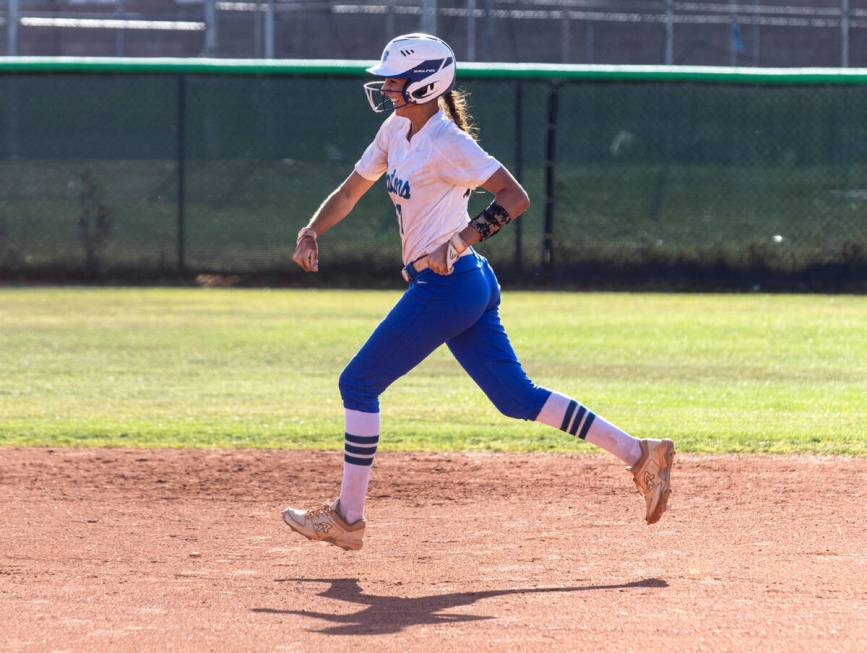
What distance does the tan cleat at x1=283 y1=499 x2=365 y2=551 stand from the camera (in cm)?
534

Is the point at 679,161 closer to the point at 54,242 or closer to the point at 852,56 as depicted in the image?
the point at 54,242

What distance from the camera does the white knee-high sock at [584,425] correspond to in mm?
5453

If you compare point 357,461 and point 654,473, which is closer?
point 357,461

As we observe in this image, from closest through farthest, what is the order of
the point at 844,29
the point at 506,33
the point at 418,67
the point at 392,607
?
1. the point at 392,607
2. the point at 418,67
3. the point at 844,29
4. the point at 506,33

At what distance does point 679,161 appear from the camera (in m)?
16.5

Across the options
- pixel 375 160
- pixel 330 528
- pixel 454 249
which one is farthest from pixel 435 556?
pixel 375 160

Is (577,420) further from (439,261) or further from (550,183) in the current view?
(550,183)

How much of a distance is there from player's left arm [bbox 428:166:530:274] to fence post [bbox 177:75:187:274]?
38.1ft

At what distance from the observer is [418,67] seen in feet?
17.0

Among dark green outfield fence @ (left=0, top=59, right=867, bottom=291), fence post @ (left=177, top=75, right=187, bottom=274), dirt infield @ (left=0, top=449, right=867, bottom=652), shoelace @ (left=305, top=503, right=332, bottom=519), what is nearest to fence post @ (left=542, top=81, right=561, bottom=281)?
dark green outfield fence @ (left=0, top=59, right=867, bottom=291)

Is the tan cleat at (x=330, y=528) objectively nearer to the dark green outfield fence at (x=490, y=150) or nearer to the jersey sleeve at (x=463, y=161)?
the jersey sleeve at (x=463, y=161)

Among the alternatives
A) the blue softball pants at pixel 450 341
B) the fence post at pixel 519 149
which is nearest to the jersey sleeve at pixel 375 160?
the blue softball pants at pixel 450 341

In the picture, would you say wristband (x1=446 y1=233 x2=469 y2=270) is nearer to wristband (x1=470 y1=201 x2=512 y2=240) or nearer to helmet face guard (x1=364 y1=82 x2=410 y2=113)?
wristband (x1=470 y1=201 x2=512 y2=240)

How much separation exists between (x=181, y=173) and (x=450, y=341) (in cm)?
1154
